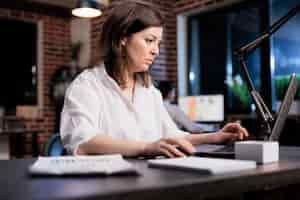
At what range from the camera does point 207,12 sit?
16.4ft

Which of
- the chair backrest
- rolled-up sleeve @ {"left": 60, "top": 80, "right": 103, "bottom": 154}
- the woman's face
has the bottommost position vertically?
the chair backrest

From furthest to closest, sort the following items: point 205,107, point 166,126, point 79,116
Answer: point 205,107 < point 166,126 < point 79,116

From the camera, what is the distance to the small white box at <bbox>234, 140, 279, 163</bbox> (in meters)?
0.97

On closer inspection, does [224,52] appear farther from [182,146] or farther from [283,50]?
[182,146]

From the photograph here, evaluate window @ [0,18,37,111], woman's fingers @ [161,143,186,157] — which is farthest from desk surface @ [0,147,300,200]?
window @ [0,18,37,111]

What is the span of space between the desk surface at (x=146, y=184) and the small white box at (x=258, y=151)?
9 cm

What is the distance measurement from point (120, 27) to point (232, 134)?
1.78ft

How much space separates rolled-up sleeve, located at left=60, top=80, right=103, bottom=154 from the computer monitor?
9.17 feet

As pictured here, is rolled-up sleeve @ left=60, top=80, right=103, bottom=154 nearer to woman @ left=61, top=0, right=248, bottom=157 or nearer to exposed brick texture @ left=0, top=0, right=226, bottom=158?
woman @ left=61, top=0, right=248, bottom=157

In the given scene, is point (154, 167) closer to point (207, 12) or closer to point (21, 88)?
point (207, 12)

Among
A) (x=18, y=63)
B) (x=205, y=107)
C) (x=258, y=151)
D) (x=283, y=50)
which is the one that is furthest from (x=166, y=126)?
(x=18, y=63)

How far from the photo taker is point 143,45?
4.72 feet

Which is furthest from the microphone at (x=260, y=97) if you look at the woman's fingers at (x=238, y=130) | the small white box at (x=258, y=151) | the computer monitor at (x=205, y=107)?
the computer monitor at (x=205, y=107)

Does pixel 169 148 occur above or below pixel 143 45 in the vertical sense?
below
